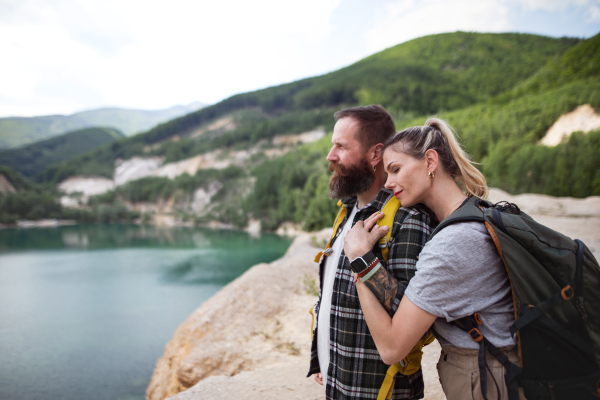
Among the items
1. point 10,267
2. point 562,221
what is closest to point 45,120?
point 10,267

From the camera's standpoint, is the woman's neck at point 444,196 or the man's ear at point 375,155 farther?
the man's ear at point 375,155

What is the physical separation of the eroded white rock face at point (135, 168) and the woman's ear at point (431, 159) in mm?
88863

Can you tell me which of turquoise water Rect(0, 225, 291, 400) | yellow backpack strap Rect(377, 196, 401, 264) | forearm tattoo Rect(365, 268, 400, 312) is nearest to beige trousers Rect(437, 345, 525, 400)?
forearm tattoo Rect(365, 268, 400, 312)

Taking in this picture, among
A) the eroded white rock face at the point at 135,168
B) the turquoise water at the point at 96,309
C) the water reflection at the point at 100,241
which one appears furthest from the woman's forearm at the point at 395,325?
the eroded white rock face at the point at 135,168

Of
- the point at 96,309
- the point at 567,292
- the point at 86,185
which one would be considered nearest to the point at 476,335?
the point at 567,292

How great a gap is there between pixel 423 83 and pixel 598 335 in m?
83.9

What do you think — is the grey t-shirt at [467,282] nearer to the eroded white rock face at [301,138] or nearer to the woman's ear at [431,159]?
the woman's ear at [431,159]

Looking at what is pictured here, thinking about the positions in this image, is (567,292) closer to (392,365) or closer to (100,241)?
(392,365)

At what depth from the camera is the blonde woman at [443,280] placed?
118 cm

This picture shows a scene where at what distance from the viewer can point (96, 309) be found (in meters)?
15.4

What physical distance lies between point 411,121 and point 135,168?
71.2 meters

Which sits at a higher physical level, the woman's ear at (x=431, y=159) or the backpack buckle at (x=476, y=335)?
the woman's ear at (x=431, y=159)

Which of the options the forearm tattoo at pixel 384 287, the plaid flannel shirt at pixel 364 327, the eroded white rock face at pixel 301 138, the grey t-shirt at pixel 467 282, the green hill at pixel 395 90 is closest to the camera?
the grey t-shirt at pixel 467 282

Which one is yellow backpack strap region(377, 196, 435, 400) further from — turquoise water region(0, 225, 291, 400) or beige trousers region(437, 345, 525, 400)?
turquoise water region(0, 225, 291, 400)
